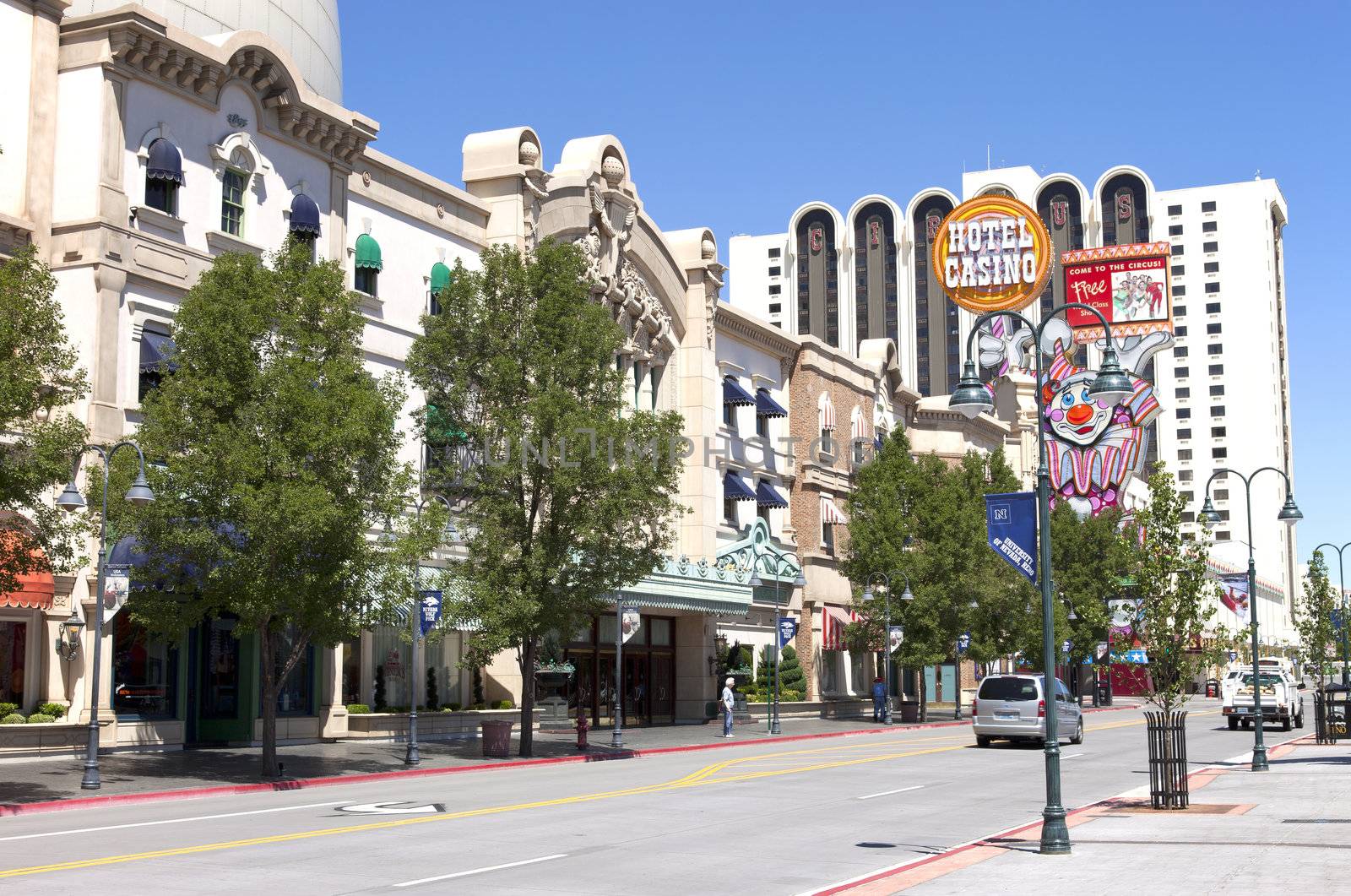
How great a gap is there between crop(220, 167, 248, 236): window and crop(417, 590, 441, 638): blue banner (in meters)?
9.87

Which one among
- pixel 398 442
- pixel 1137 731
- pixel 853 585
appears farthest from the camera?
pixel 853 585

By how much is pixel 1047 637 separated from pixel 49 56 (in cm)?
2461

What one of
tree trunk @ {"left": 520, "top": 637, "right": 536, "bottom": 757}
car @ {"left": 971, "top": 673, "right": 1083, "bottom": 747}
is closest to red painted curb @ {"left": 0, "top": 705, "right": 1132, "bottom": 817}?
tree trunk @ {"left": 520, "top": 637, "right": 536, "bottom": 757}

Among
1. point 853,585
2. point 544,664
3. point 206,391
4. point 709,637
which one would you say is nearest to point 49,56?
point 206,391

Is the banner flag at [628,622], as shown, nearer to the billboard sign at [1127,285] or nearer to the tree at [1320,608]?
the tree at [1320,608]

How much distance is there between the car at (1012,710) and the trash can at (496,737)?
44.8 feet

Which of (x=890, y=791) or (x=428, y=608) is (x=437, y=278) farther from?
(x=890, y=791)

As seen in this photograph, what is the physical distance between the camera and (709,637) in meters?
52.5

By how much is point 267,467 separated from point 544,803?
27.6ft

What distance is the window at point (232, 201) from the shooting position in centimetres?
3362

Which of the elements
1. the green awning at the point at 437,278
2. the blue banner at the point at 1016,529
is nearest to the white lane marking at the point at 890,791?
the blue banner at the point at 1016,529

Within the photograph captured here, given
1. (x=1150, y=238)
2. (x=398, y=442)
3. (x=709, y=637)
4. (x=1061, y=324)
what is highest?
(x=1150, y=238)

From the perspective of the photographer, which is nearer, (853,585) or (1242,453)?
(853,585)

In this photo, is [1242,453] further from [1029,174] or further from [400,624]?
[400,624]
